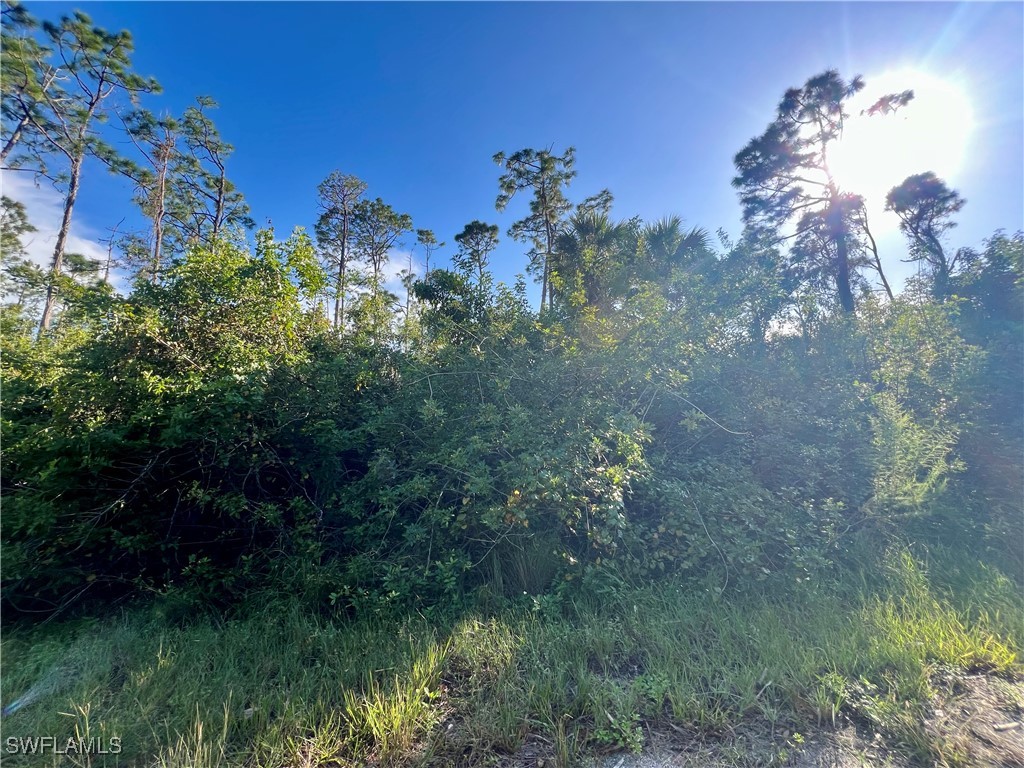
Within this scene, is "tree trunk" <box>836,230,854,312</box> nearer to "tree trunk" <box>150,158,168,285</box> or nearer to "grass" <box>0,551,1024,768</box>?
"grass" <box>0,551,1024,768</box>

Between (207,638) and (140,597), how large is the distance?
120cm

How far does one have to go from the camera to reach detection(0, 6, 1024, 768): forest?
1885 millimetres

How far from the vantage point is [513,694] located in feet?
6.55

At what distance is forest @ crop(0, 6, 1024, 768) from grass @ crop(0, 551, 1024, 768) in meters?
0.02

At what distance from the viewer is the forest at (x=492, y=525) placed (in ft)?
6.18

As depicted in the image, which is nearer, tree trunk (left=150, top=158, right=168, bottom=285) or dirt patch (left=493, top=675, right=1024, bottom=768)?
dirt patch (left=493, top=675, right=1024, bottom=768)

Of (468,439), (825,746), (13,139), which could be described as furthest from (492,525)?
(13,139)

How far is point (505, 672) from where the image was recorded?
2148 mm

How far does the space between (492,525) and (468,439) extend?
0.80 metres

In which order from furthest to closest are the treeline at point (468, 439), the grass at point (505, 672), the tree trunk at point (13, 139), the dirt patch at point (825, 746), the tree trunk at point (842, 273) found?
the tree trunk at point (842, 273) → the tree trunk at point (13, 139) → the treeline at point (468, 439) → the grass at point (505, 672) → the dirt patch at point (825, 746)

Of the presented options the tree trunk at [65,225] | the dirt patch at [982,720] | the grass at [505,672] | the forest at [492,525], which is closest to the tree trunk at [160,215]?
the tree trunk at [65,225]

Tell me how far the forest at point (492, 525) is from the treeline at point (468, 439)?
0.03 meters

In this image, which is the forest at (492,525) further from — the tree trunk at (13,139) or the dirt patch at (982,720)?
the tree trunk at (13,139)

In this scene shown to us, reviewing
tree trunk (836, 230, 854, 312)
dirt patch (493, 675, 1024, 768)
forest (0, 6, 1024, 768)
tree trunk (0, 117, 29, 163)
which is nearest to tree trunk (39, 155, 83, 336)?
tree trunk (0, 117, 29, 163)
